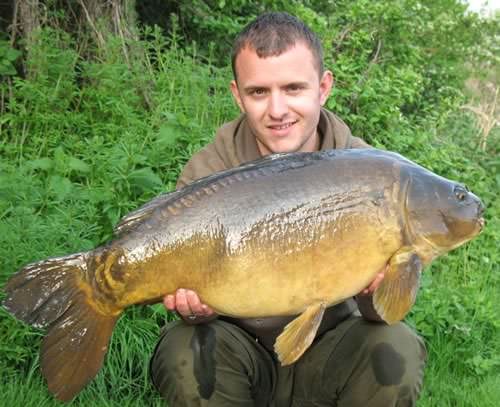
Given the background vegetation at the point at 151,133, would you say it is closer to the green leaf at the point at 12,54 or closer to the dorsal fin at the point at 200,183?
the green leaf at the point at 12,54

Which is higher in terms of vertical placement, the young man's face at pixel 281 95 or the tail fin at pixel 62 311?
the young man's face at pixel 281 95

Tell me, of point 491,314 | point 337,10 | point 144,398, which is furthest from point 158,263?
point 337,10

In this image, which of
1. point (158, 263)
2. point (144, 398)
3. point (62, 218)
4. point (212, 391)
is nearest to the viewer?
point (158, 263)

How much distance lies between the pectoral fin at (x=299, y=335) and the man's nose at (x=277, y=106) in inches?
28.5

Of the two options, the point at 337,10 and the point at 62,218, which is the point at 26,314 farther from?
the point at 337,10

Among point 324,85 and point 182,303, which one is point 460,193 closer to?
point 324,85

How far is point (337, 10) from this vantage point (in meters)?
6.96

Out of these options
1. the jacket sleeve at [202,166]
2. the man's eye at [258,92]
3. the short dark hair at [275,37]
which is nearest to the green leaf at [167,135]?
the jacket sleeve at [202,166]

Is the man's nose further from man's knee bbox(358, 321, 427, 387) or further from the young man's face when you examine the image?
man's knee bbox(358, 321, 427, 387)

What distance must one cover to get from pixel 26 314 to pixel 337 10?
18.2 feet

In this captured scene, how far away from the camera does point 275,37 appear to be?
2494 millimetres

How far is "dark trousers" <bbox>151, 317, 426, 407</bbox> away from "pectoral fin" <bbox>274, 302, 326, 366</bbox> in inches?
17.2

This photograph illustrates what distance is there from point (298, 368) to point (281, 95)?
3.20 feet

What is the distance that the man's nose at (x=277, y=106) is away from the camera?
247 cm
